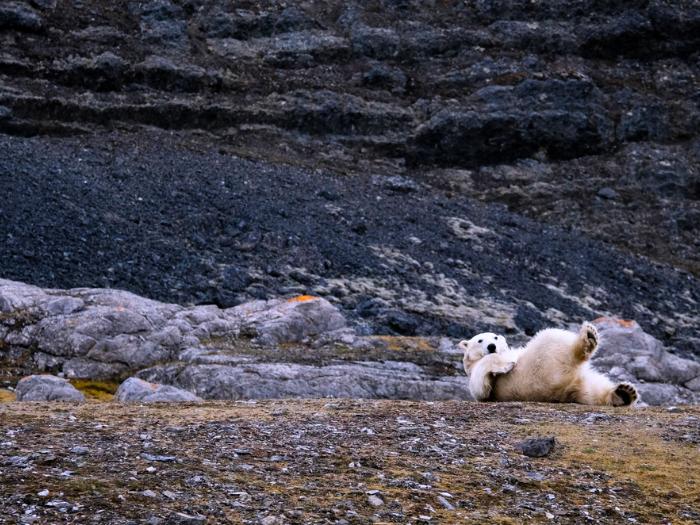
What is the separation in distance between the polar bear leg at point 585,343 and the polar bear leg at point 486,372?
0.91 m

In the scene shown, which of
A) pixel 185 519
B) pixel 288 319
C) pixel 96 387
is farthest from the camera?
pixel 288 319

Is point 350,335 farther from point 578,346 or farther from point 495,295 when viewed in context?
point 495,295

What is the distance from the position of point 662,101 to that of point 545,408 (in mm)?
41507

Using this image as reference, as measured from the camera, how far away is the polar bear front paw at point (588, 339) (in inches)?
406

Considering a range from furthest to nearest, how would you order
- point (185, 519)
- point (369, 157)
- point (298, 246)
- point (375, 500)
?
point (369, 157) → point (298, 246) → point (375, 500) → point (185, 519)

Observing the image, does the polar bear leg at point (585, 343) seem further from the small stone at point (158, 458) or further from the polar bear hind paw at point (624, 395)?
the small stone at point (158, 458)

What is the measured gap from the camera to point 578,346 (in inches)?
416

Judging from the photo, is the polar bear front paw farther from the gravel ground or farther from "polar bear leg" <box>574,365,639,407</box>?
the gravel ground

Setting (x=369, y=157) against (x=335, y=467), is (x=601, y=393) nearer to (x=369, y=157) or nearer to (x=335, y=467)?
(x=335, y=467)

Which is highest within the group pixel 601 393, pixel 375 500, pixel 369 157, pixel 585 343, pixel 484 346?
pixel 369 157

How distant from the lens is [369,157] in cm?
4375

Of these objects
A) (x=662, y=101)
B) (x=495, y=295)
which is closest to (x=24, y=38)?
(x=495, y=295)

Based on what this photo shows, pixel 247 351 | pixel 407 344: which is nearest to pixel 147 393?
pixel 247 351

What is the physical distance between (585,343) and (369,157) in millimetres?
33815
